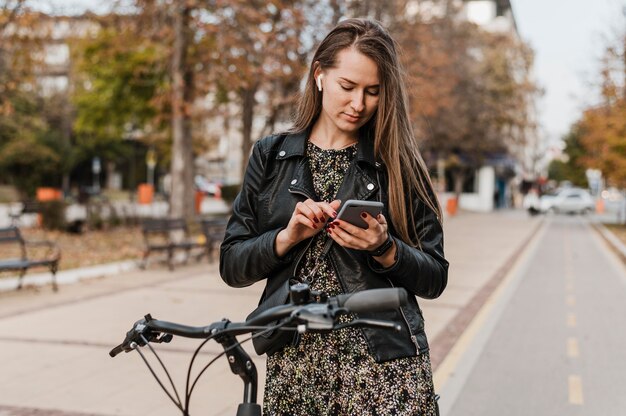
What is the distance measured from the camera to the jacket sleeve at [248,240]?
211cm

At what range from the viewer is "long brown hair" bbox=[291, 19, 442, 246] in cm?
210

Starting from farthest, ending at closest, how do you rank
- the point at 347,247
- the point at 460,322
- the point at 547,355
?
the point at 460,322 → the point at 547,355 → the point at 347,247

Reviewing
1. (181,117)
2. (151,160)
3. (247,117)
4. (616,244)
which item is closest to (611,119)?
(616,244)

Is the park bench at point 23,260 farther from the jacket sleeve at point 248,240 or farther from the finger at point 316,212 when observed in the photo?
the finger at point 316,212

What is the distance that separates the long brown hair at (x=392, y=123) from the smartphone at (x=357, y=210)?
0.90ft

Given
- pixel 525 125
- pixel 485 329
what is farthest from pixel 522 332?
pixel 525 125

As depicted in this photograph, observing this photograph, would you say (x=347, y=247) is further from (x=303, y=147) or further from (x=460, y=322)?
(x=460, y=322)

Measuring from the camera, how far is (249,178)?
224 cm


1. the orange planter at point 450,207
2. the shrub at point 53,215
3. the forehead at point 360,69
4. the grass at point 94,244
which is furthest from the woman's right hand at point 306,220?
the orange planter at point 450,207

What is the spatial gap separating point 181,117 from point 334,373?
15.8m

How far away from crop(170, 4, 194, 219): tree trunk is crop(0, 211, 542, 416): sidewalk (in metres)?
3.29

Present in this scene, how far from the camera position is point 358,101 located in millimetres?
2102

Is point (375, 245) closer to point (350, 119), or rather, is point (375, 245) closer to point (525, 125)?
point (350, 119)

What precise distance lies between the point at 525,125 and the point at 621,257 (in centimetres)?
2858
